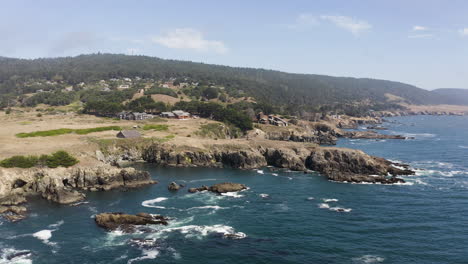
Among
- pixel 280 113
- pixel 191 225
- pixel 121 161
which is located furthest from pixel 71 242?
pixel 280 113

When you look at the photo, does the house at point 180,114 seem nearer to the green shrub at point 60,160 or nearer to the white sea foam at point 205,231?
the green shrub at point 60,160

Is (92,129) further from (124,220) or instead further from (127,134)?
(124,220)

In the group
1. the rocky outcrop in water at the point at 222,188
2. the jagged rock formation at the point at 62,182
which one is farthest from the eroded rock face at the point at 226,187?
the jagged rock formation at the point at 62,182

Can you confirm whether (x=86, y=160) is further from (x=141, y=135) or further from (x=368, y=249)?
(x=368, y=249)

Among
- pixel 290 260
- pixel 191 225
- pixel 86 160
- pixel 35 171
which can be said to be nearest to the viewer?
pixel 290 260

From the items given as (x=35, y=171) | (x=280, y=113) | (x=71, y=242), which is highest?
(x=280, y=113)
